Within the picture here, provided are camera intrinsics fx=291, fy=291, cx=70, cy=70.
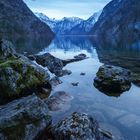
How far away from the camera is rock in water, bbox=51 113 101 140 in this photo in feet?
37.5

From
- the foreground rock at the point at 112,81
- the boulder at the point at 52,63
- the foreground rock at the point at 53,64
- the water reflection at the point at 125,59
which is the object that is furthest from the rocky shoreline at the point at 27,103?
the water reflection at the point at 125,59

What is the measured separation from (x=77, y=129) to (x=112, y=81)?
38.4 ft

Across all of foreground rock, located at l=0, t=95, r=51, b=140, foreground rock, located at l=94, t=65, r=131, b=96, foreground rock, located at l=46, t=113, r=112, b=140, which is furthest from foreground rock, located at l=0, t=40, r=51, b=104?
foreground rock, located at l=46, t=113, r=112, b=140

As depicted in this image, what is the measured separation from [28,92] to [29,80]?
882 millimetres

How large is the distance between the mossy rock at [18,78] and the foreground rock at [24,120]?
4.15 metres

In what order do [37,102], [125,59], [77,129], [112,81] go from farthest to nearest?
[125,59] < [112,81] < [37,102] < [77,129]

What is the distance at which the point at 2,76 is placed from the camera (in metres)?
17.8

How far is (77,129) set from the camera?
11.6 meters

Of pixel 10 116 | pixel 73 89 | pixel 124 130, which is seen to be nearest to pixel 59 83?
pixel 73 89

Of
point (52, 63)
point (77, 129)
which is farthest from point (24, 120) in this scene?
point (52, 63)

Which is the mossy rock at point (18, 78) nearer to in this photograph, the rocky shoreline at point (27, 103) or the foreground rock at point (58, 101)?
the rocky shoreline at point (27, 103)

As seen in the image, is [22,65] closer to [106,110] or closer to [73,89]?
[73,89]

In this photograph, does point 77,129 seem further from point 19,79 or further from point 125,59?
point 125,59

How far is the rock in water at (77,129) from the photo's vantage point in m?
11.4
